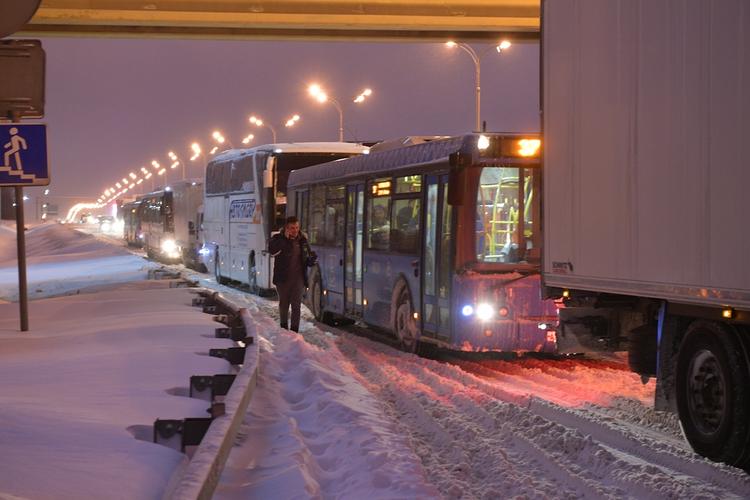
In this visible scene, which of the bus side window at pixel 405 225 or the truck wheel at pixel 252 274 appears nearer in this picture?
the bus side window at pixel 405 225

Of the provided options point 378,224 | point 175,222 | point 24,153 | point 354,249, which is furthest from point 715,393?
point 175,222

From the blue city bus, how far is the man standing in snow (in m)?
1.20

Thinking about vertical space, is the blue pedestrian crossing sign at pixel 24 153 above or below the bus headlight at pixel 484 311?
above

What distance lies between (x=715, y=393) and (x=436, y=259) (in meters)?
6.97

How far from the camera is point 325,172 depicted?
2142cm

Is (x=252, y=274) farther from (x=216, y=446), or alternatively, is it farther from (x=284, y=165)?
(x=216, y=446)

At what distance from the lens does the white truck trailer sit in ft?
24.8

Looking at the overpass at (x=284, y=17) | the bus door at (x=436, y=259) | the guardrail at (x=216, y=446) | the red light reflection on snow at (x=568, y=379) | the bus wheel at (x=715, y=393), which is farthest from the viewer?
the overpass at (x=284, y=17)

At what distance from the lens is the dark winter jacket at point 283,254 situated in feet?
56.1

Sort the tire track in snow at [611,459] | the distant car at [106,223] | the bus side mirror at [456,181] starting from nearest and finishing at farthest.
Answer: the tire track in snow at [611,459]
the bus side mirror at [456,181]
the distant car at [106,223]

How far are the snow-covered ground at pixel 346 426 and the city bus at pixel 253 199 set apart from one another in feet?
40.3

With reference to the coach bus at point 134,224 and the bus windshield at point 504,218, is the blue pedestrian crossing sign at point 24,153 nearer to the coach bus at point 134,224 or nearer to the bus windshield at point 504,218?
the bus windshield at point 504,218

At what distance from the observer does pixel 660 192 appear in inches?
329

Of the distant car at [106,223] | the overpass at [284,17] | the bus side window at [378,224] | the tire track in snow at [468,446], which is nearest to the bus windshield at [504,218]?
the tire track in snow at [468,446]
